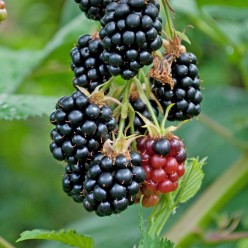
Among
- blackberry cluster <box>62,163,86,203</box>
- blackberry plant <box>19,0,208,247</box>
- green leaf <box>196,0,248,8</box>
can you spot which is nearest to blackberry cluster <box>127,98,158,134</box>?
blackberry plant <box>19,0,208,247</box>

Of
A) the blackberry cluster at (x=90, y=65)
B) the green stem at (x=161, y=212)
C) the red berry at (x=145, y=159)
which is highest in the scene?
the blackberry cluster at (x=90, y=65)

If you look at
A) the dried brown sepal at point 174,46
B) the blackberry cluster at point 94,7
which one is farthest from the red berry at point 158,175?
the blackberry cluster at point 94,7

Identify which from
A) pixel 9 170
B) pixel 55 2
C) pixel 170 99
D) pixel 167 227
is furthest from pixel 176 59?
pixel 55 2

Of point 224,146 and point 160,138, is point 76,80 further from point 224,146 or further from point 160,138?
point 224,146

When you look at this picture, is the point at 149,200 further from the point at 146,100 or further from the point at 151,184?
the point at 146,100

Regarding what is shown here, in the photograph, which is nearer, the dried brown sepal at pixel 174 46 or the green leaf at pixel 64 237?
the green leaf at pixel 64 237

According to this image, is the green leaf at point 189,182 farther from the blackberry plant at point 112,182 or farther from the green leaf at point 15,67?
the green leaf at point 15,67

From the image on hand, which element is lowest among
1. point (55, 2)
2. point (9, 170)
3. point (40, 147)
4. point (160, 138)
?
point (160, 138)

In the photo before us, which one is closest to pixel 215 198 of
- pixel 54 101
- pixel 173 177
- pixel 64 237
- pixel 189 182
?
pixel 54 101
